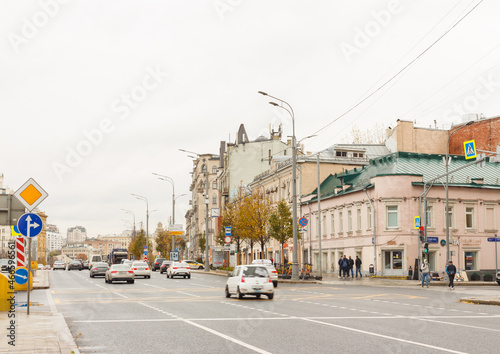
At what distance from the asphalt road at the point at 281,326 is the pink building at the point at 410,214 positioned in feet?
88.0

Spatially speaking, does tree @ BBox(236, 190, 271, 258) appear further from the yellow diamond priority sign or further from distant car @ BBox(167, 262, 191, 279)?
the yellow diamond priority sign

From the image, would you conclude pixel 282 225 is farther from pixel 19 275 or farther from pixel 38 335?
pixel 38 335

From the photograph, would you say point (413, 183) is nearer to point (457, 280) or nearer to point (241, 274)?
point (457, 280)

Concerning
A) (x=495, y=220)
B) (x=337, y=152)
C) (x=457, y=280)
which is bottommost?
(x=457, y=280)

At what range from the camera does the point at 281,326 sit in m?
15.9

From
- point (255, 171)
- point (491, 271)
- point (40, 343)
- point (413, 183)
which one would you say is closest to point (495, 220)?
point (491, 271)

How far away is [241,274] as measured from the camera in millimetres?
27125

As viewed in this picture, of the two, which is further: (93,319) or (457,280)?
(457,280)

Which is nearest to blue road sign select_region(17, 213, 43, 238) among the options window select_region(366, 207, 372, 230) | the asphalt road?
the asphalt road

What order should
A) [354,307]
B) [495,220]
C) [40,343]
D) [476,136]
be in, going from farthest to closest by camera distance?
[476,136] < [495,220] < [354,307] < [40,343]

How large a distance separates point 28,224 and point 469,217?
151 feet

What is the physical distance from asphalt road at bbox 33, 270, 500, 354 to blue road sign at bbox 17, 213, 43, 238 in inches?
99.4

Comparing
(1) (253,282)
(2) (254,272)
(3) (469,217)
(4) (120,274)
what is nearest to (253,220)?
(3) (469,217)

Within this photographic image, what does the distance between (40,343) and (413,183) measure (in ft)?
143
